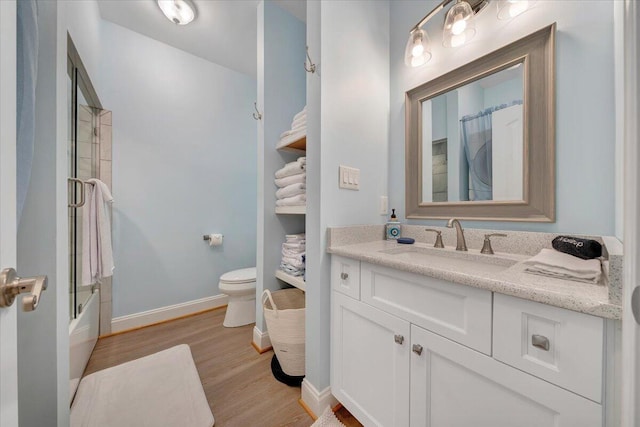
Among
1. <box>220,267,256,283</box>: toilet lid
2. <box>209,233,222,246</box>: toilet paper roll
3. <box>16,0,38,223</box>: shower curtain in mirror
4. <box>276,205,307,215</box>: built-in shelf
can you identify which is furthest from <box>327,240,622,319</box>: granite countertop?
<box>209,233,222,246</box>: toilet paper roll

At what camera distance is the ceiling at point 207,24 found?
1758mm

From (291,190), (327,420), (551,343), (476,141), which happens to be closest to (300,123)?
(291,190)

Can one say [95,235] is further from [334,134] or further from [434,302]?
[434,302]

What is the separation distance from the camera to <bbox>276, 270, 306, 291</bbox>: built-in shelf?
1.50 m

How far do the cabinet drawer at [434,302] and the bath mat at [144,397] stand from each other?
3.45 ft

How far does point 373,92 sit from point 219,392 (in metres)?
2.00

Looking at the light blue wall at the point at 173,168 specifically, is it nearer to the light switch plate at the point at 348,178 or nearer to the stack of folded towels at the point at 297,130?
the stack of folded towels at the point at 297,130

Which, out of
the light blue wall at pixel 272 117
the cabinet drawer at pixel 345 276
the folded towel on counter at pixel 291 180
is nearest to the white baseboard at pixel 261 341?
the light blue wall at pixel 272 117

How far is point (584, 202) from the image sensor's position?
89 centimetres

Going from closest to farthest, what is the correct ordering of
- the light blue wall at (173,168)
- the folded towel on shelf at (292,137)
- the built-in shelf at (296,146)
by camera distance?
the folded towel on shelf at (292,137), the built-in shelf at (296,146), the light blue wall at (173,168)

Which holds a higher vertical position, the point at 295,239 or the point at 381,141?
the point at 381,141

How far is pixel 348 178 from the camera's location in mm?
1287

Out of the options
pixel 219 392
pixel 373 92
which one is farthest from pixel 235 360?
pixel 373 92

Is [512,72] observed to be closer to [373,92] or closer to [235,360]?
[373,92]
